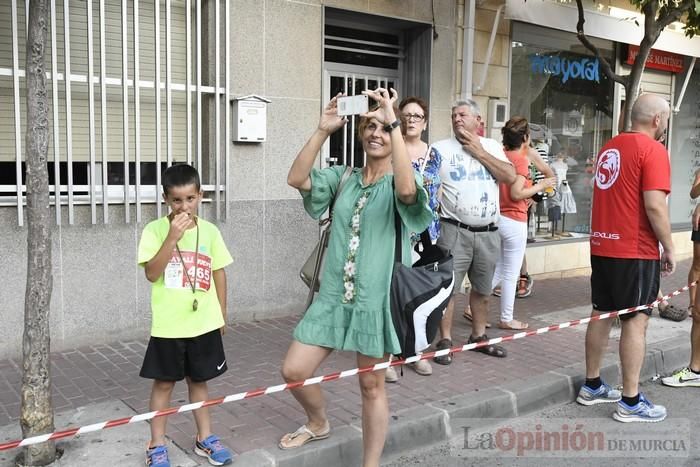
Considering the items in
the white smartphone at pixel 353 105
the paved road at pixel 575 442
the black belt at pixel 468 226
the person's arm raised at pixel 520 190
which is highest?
the white smartphone at pixel 353 105

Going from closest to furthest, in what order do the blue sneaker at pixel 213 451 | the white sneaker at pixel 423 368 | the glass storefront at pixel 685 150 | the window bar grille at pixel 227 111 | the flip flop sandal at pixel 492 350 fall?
the blue sneaker at pixel 213 451 → the white sneaker at pixel 423 368 → the flip flop sandal at pixel 492 350 → the window bar grille at pixel 227 111 → the glass storefront at pixel 685 150

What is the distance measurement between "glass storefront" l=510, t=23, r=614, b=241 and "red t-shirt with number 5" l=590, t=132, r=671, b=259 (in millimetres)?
4667

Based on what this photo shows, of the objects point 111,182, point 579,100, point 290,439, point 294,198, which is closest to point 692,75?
point 579,100

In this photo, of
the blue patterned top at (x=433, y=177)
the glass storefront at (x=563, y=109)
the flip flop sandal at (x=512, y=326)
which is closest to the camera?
the blue patterned top at (x=433, y=177)

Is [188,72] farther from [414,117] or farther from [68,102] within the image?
[414,117]

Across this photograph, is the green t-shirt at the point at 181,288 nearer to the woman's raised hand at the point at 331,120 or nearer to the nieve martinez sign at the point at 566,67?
the woman's raised hand at the point at 331,120

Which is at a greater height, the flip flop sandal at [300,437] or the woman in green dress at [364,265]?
the woman in green dress at [364,265]

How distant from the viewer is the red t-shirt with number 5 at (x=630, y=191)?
4418 mm

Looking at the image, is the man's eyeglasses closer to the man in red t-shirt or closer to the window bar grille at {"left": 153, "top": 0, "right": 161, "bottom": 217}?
the man in red t-shirt

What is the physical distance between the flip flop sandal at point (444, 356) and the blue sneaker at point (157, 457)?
253cm

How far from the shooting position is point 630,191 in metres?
4.50

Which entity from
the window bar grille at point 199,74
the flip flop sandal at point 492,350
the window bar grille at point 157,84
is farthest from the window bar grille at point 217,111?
the flip flop sandal at point 492,350

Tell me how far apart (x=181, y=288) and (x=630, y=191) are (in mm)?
2916

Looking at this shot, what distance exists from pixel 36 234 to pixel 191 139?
9.57ft
